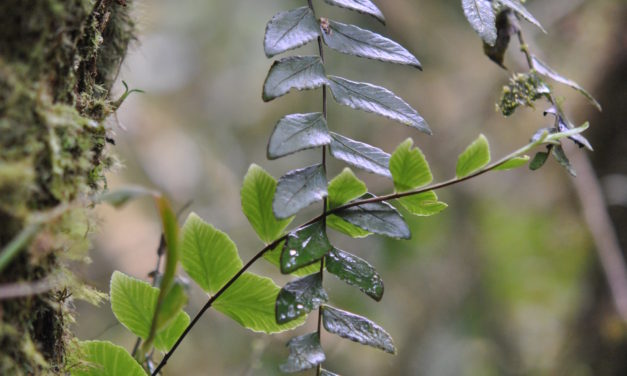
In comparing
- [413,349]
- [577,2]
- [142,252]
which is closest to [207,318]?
[142,252]

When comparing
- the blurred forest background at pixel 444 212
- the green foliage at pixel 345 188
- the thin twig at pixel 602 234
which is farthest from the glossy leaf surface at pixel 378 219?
the blurred forest background at pixel 444 212

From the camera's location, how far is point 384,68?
3555 mm

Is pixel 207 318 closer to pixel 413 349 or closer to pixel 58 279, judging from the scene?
pixel 413 349

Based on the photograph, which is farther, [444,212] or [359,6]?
[444,212]

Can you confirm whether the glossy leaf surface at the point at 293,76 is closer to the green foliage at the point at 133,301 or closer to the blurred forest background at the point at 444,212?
the green foliage at the point at 133,301

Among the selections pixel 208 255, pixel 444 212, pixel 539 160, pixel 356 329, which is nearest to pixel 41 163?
pixel 208 255

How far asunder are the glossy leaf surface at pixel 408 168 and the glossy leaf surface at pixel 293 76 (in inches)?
4.3

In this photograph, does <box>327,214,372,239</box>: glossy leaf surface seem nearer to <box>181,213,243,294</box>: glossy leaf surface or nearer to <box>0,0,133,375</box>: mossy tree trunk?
<box>181,213,243,294</box>: glossy leaf surface

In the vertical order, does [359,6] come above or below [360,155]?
above

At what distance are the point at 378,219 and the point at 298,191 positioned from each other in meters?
0.08

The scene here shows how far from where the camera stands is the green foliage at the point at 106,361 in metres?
0.60

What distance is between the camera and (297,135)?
554mm

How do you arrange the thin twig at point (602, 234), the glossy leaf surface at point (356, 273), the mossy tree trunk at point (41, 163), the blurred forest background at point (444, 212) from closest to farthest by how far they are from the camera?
1. the mossy tree trunk at point (41, 163)
2. the glossy leaf surface at point (356, 273)
3. the thin twig at point (602, 234)
4. the blurred forest background at point (444, 212)

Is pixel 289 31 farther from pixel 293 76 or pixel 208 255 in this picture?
pixel 208 255
